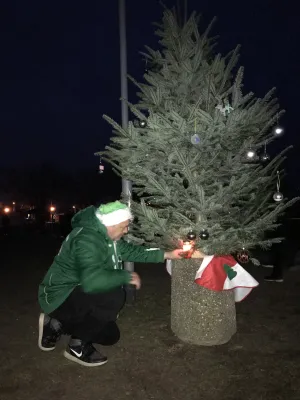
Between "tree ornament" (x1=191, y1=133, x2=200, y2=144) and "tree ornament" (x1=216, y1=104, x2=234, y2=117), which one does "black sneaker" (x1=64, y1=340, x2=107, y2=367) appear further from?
"tree ornament" (x1=216, y1=104, x2=234, y2=117)

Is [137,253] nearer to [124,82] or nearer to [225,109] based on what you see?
[225,109]

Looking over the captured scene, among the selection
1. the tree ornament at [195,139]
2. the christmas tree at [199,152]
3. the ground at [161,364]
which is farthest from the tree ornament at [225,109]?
the ground at [161,364]

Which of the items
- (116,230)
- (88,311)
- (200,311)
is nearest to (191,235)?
(116,230)

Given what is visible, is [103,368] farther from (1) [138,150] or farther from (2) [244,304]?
(2) [244,304]

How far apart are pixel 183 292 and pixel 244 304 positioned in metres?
2.30

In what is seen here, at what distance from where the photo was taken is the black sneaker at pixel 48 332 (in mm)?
4812

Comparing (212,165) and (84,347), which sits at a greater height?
(212,165)

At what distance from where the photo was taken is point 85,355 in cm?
451

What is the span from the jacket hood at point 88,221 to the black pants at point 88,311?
0.67 metres

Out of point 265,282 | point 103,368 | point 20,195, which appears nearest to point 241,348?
point 103,368

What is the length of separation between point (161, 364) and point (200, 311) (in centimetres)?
82

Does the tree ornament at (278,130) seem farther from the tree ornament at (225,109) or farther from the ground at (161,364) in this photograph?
the ground at (161,364)

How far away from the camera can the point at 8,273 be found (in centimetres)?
1121

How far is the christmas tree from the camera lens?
15.8 feet
